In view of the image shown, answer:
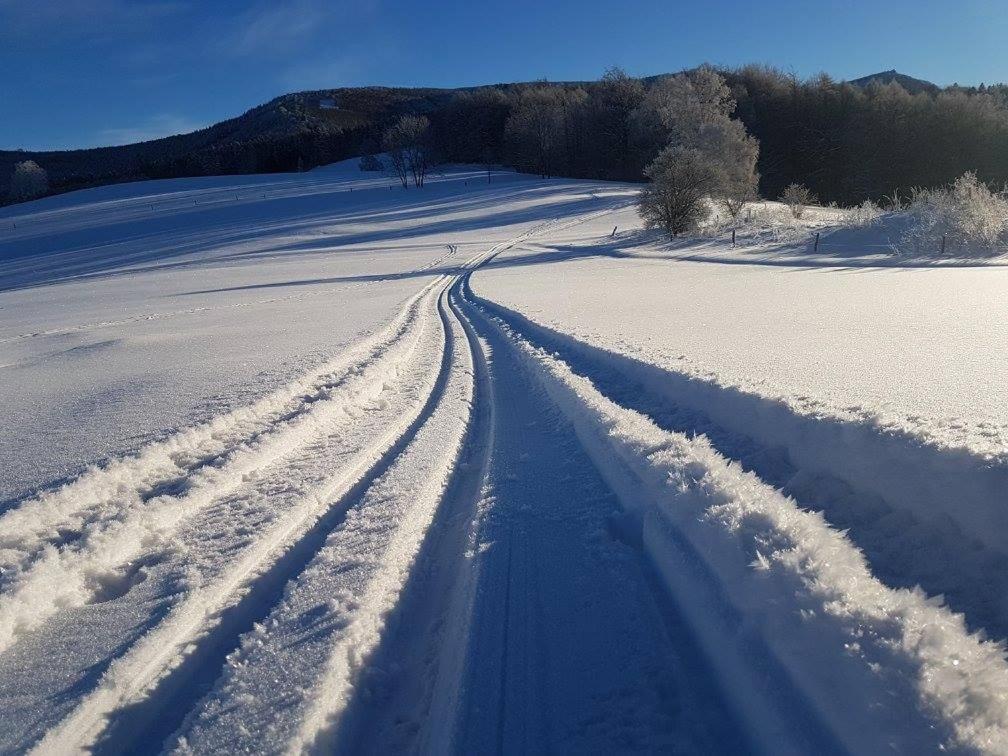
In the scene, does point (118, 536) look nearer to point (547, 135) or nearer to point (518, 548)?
point (518, 548)

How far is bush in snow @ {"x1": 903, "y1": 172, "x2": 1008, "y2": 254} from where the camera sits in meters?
20.7

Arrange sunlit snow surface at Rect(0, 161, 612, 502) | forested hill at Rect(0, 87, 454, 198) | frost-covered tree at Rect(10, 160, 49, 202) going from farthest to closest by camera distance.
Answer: forested hill at Rect(0, 87, 454, 198) < frost-covered tree at Rect(10, 160, 49, 202) < sunlit snow surface at Rect(0, 161, 612, 502)

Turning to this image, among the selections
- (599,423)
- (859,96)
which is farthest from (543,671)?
(859,96)

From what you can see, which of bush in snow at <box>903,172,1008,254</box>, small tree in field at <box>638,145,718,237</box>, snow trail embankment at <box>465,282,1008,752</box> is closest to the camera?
snow trail embankment at <box>465,282,1008,752</box>

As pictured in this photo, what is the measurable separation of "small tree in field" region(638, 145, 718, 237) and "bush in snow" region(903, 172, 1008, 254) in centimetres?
1209

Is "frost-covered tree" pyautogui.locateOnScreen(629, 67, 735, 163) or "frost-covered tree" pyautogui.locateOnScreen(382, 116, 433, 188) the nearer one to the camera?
"frost-covered tree" pyautogui.locateOnScreen(629, 67, 735, 163)

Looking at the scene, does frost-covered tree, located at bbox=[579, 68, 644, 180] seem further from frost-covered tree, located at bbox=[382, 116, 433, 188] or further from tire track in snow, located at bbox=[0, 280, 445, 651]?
tire track in snow, located at bbox=[0, 280, 445, 651]

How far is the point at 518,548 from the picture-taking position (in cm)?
321

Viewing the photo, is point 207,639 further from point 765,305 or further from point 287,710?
point 765,305

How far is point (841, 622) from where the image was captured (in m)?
2.08

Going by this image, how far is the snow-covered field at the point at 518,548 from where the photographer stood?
2.07 meters

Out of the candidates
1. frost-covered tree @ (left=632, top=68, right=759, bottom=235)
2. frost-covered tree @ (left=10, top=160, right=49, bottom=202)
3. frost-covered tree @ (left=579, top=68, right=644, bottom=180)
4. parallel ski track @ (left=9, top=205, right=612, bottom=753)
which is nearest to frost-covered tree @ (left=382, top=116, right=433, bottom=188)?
frost-covered tree @ (left=579, top=68, right=644, bottom=180)

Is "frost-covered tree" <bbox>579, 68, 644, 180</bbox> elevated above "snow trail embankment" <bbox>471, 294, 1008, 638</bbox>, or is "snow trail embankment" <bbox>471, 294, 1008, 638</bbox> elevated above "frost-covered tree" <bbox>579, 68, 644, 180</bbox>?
"frost-covered tree" <bbox>579, 68, 644, 180</bbox>

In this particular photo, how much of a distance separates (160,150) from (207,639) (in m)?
183
